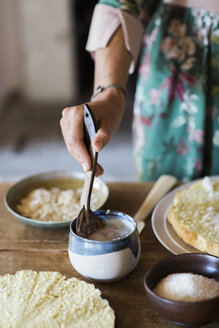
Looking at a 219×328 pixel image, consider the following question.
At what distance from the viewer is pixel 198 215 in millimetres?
989

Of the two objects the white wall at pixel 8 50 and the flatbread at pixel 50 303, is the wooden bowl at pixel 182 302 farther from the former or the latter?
the white wall at pixel 8 50

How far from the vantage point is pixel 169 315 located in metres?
0.67

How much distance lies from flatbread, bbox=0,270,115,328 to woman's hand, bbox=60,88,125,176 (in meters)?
0.24

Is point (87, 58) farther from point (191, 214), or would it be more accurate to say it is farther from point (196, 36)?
point (191, 214)

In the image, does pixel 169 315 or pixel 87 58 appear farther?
pixel 87 58

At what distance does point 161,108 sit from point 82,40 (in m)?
3.28

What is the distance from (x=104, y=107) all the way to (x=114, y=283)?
1.53 feet

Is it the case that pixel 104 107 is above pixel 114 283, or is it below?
above

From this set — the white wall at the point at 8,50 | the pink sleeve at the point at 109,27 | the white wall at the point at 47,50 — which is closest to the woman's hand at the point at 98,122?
the pink sleeve at the point at 109,27

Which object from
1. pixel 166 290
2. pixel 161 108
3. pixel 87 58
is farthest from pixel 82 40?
pixel 166 290

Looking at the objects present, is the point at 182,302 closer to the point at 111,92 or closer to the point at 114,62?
the point at 111,92

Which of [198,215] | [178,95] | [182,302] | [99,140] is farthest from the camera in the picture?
[178,95]

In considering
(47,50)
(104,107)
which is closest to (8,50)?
(47,50)

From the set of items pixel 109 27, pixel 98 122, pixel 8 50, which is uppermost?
pixel 109 27
